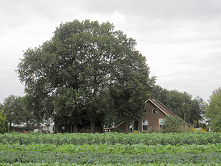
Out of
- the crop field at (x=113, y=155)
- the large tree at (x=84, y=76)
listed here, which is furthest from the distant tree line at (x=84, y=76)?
the crop field at (x=113, y=155)

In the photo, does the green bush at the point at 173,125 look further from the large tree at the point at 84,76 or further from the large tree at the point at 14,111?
the large tree at the point at 14,111

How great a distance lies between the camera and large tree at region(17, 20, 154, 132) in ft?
90.3

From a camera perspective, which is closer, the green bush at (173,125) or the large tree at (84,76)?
the green bush at (173,125)

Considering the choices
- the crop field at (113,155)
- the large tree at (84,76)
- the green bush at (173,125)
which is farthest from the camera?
the large tree at (84,76)

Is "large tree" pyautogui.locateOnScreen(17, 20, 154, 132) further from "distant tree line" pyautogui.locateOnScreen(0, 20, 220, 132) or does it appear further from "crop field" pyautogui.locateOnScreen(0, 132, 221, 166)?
"crop field" pyautogui.locateOnScreen(0, 132, 221, 166)

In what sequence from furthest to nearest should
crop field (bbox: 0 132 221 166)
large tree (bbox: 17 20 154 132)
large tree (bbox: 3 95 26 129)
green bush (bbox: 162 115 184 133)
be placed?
large tree (bbox: 3 95 26 129) < large tree (bbox: 17 20 154 132) < green bush (bbox: 162 115 184 133) < crop field (bbox: 0 132 221 166)

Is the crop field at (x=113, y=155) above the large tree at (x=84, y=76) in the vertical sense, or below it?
below

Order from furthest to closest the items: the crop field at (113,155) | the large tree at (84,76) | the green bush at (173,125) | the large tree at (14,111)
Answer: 1. the large tree at (14,111)
2. the large tree at (84,76)
3. the green bush at (173,125)
4. the crop field at (113,155)

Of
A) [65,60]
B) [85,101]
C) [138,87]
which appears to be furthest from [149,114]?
[65,60]

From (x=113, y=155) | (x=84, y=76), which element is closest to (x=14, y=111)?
(x=84, y=76)

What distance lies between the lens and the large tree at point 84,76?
27.5 m

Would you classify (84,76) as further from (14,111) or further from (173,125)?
(14,111)

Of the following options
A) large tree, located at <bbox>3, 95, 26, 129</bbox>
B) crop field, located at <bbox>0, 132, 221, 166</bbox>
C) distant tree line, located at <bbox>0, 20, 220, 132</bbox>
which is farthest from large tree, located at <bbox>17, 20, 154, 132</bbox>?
large tree, located at <bbox>3, 95, 26, 129</bbox>

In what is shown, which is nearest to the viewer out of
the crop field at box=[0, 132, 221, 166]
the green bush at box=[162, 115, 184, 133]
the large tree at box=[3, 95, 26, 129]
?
the crop field at box=[0, 132, 221, 166]
